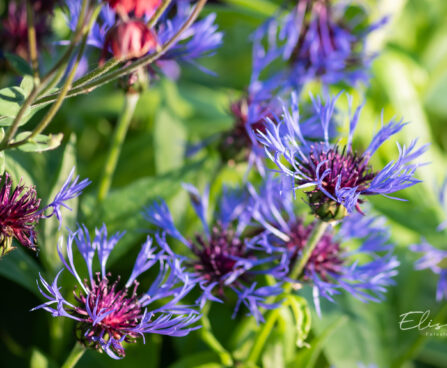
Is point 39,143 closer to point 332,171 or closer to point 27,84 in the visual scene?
point 27,84

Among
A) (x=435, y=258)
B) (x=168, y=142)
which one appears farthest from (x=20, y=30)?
(x=435, y=258)

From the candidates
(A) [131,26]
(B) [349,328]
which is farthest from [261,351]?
(A) [131,26]

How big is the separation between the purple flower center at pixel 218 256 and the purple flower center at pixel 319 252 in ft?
0.14

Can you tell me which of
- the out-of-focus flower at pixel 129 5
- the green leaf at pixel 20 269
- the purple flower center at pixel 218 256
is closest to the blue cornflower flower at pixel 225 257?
the purple flower center at pixel 218 256

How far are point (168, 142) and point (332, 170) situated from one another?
0.82ft

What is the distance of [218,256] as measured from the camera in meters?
0.50

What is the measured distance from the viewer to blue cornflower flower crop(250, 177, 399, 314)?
1.55 ft

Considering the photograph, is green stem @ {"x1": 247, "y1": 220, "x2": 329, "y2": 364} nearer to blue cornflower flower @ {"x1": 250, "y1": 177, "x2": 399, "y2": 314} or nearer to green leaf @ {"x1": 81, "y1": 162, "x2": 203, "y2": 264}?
blue cornflower flower @ {"x1": 250, "y1": 177, "x2": 399, "y2": 314}

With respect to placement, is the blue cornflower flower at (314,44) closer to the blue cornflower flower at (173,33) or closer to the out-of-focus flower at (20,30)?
the blue cornflower flower at (173,33)

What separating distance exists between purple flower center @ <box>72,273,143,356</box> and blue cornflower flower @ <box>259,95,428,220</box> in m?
0.15

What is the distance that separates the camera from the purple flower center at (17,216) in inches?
14.5

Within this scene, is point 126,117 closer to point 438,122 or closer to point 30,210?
point 30,210

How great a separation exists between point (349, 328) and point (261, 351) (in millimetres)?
105

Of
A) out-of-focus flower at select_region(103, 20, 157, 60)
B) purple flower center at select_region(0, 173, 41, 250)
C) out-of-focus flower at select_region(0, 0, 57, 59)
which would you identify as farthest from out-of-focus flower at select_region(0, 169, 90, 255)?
out-of-focus flower at select_region(0, 0, 57, 59)
